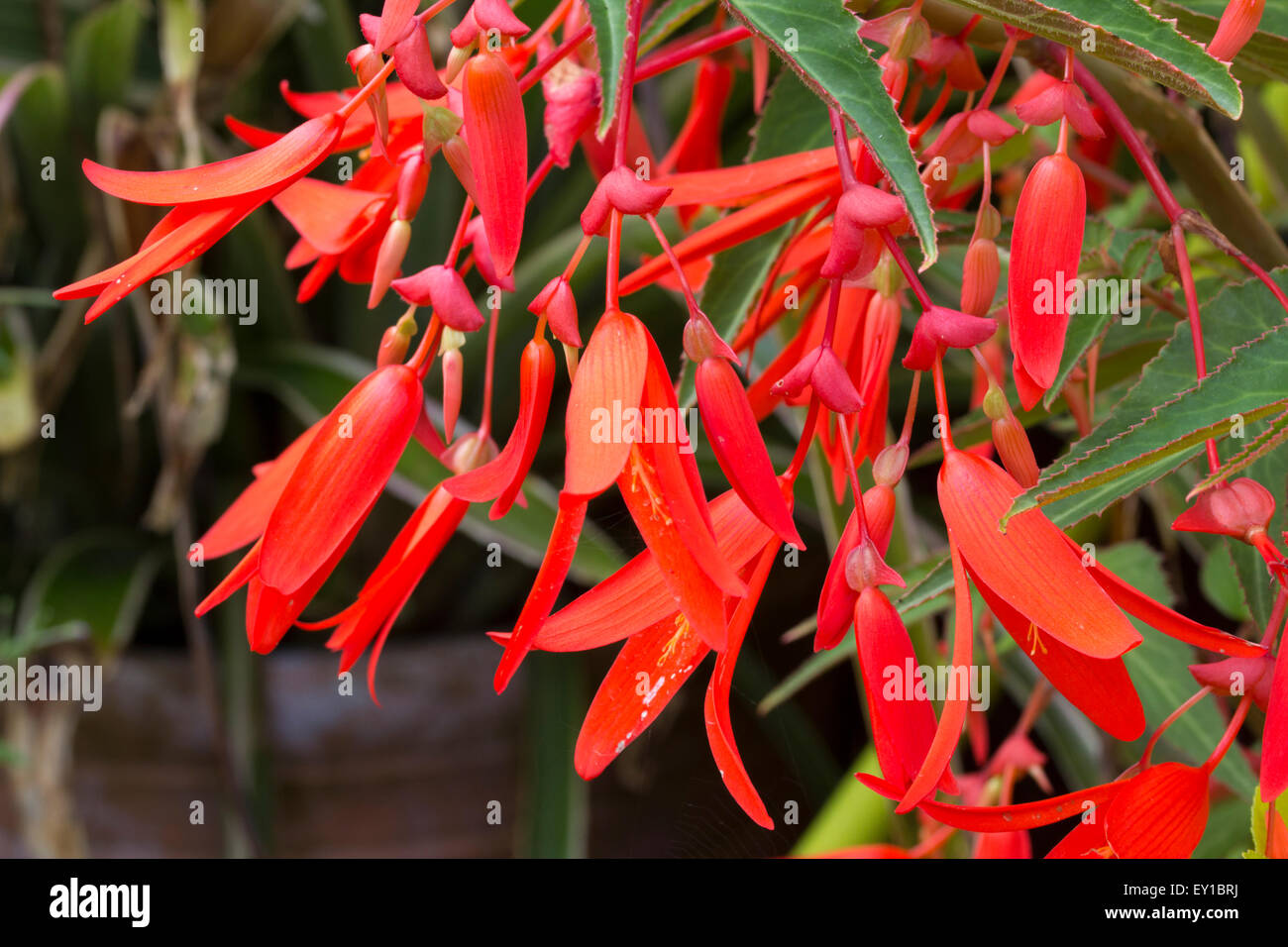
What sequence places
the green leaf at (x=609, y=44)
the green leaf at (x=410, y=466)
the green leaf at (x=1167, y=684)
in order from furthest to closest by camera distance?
1. the green leaf at (x=410, y=466)
2. the green leaf at (x=1167, y=684)
3. the green leaf at (x=609, y=44)

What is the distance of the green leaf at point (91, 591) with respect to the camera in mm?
683

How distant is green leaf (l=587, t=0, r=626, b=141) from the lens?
5.4 inches

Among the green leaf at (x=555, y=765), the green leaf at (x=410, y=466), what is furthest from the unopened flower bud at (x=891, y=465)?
the green leaf at (x=555, y=765)

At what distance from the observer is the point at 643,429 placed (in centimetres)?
16

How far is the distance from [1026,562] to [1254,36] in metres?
0.13

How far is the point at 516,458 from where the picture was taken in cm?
16

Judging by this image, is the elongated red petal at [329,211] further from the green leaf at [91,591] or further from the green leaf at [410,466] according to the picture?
the green leaf at [91,591]

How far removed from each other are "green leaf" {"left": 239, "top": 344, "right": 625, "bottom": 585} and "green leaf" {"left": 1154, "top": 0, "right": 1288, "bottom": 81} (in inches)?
9.8

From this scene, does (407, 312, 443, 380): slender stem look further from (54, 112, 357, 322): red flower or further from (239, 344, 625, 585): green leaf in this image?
(239, 344, 625, 585): green leaf

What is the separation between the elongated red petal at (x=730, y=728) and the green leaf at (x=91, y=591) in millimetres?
581

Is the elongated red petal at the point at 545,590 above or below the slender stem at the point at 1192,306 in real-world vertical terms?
below

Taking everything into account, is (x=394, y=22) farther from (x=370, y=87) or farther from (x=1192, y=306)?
(x=1192, y=306)
